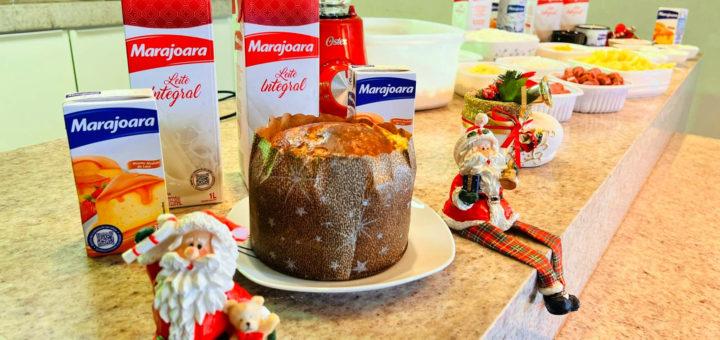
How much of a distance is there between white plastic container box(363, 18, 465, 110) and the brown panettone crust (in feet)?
1.96

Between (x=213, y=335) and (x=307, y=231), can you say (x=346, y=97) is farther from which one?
(x=213, y=335)

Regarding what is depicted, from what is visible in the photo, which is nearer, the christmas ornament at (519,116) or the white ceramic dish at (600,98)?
the christmas ornament at (519,116)

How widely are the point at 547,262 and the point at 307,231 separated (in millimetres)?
298

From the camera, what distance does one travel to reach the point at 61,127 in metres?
2.07

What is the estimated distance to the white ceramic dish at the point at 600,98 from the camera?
1300 millimetres

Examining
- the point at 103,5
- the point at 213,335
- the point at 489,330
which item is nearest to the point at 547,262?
the point at 489,330

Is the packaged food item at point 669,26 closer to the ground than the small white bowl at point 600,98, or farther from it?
farther from it

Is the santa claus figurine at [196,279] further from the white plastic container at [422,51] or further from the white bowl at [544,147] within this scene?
the white plastic container at [422,51]

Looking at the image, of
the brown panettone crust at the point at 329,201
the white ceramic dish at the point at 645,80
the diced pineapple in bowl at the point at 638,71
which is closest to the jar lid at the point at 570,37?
the diced pineapple in bowl at the point at 638,71

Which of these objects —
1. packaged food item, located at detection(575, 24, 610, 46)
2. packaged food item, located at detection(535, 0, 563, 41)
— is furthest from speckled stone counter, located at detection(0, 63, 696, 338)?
packaged food item, located at detection(535, 0, 563, 41)

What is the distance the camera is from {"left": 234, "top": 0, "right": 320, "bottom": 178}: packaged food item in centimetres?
72

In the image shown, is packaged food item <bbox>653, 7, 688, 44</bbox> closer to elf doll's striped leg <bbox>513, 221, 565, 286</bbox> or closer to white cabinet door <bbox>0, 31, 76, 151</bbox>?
elf doll's striped leg <bbox>513, 221, 565, 286</bbox>

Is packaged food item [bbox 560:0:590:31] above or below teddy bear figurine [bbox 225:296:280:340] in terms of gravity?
above

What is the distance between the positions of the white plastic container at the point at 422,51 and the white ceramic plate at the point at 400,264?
21.2 inches
